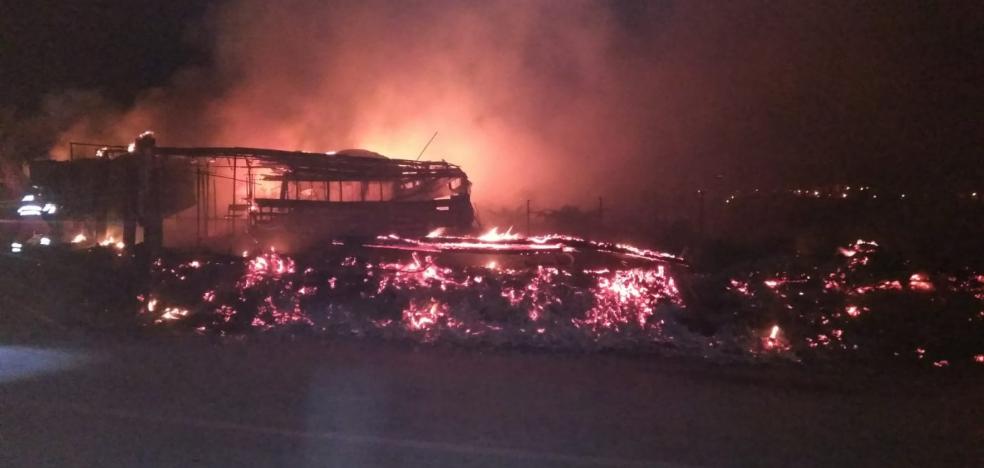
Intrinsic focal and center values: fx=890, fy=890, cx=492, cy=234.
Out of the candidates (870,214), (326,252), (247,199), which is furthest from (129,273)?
(870,214)

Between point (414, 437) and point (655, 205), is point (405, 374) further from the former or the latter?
point (655, 205)

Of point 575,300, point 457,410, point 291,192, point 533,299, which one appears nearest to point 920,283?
point 575,300

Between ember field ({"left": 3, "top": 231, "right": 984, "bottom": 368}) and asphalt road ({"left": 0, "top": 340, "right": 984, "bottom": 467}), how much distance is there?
0.93 meters

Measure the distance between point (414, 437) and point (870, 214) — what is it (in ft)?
60.9

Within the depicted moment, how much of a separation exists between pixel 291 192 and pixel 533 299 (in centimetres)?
846

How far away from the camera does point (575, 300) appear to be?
11.7m

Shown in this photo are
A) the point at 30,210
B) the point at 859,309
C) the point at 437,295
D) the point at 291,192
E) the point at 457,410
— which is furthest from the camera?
the point at 30,210

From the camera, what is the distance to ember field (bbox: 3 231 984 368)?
10.4 metres

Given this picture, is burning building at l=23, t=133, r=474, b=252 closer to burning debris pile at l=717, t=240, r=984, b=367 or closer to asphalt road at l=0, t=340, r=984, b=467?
asphalt road at l=0, t=340, r=984, b=467

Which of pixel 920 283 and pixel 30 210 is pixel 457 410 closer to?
pixel 920 283

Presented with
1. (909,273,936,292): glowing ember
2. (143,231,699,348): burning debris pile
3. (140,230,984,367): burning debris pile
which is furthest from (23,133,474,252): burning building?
(909,273,936,292): glowing ember

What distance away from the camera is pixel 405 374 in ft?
27.9

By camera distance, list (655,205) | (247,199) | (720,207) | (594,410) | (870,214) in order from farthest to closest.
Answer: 1. (655,205)
2. (720,207)
3. (870,214)
4. (247,199)
5. (594,410)

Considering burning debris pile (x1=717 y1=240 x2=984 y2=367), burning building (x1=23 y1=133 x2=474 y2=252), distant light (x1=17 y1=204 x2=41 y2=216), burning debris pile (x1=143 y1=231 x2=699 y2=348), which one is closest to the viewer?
burning debris pile (x1=717 y1=240 x2=984 y2=367)
